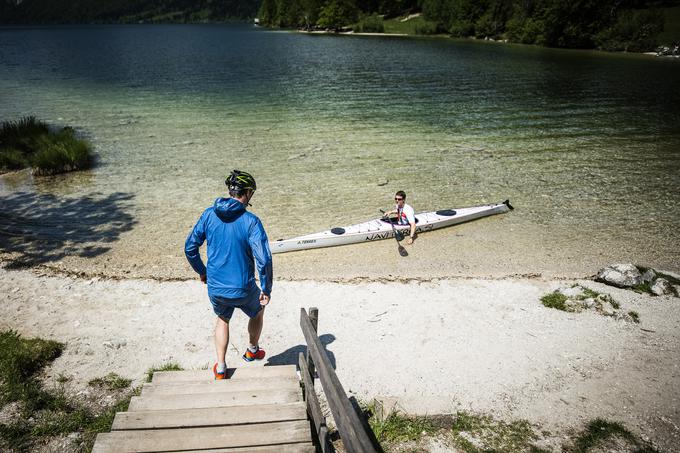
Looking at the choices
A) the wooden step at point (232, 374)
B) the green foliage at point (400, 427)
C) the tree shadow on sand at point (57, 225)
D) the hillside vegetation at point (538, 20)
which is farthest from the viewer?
the hillside vegetation at point (538, 20)

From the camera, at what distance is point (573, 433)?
6.26m

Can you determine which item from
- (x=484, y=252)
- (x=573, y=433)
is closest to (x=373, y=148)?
(x=484, y=252)

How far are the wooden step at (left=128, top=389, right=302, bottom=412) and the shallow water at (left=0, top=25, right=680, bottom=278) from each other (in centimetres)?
581

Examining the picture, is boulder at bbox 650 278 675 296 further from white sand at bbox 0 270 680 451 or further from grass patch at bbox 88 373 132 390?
grass patch at bbox 88 373 132 390

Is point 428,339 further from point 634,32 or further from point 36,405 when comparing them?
point 634,32

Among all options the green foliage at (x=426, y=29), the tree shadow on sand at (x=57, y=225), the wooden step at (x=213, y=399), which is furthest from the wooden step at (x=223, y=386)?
the green foliage at (x=426, y=29)

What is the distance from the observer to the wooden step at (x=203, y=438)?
4.38 meters

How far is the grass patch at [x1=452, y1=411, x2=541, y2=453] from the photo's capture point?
5953 millimetres

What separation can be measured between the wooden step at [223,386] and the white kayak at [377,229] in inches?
249

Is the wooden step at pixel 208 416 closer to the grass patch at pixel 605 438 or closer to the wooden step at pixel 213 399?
the wooden step at pixel 213 399

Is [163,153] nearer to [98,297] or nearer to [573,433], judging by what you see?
[98,297]

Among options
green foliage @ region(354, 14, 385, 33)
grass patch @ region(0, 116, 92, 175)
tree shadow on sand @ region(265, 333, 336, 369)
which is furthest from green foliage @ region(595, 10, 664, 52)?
tree shadow on sand @ region(265, 333, 336, 369)

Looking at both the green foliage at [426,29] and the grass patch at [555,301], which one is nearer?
the grass patch at [555,301]

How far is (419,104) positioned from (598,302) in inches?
1056
